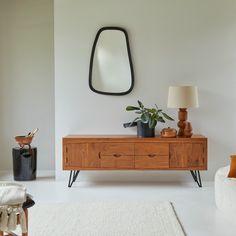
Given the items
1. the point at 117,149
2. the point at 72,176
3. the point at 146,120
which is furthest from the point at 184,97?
the point at 72,176

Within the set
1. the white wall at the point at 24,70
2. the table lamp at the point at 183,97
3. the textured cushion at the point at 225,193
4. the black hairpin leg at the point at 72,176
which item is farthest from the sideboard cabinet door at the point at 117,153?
the white wall at the point at 24,70

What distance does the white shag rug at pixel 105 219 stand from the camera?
2.90 m

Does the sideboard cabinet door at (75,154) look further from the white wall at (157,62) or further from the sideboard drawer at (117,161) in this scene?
the white wall at (157,62)

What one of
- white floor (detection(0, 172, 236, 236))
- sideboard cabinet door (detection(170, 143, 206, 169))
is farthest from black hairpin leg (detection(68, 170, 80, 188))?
sideboard cabinet door (detection(170, 143, 206, 169))

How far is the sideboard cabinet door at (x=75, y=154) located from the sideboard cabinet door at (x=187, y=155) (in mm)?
1022

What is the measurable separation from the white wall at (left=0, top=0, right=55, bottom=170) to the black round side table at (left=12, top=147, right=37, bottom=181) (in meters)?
0.70

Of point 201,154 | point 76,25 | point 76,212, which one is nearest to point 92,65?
point 76,25

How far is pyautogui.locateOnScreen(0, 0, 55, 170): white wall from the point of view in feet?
17.4

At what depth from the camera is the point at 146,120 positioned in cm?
441

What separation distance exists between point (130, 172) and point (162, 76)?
4.18 ft

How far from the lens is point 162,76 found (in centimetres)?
474

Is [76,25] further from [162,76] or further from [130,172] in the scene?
[130,172]

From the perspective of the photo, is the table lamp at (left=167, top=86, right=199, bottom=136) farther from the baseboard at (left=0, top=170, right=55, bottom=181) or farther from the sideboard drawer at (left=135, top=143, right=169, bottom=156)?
the baseboard at (left=0, top=170, right=55, bottom=181)

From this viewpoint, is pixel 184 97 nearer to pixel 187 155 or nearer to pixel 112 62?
pixel 187 155
